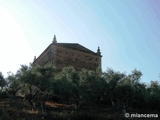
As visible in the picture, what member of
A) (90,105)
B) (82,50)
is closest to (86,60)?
(82,50)

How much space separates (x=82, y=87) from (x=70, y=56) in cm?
1944

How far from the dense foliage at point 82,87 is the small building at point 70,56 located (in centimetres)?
1420

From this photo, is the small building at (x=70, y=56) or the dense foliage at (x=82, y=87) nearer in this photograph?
the dense foliage at (x=82, y=87)

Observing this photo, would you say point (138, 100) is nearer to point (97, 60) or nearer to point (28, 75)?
point (28, 75)

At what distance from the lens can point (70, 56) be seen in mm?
48500

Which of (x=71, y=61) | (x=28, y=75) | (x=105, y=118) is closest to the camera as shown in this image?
(x=105, y=118)

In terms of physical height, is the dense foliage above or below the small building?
below

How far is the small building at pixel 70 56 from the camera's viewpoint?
4659cm

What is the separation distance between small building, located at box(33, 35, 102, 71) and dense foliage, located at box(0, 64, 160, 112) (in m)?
14.2

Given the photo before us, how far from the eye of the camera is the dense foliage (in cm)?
2719

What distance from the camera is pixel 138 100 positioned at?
102 ft

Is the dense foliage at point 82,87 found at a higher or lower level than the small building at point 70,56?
lower

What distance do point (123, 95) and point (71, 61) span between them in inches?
846

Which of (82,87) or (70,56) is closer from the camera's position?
(82,87)
